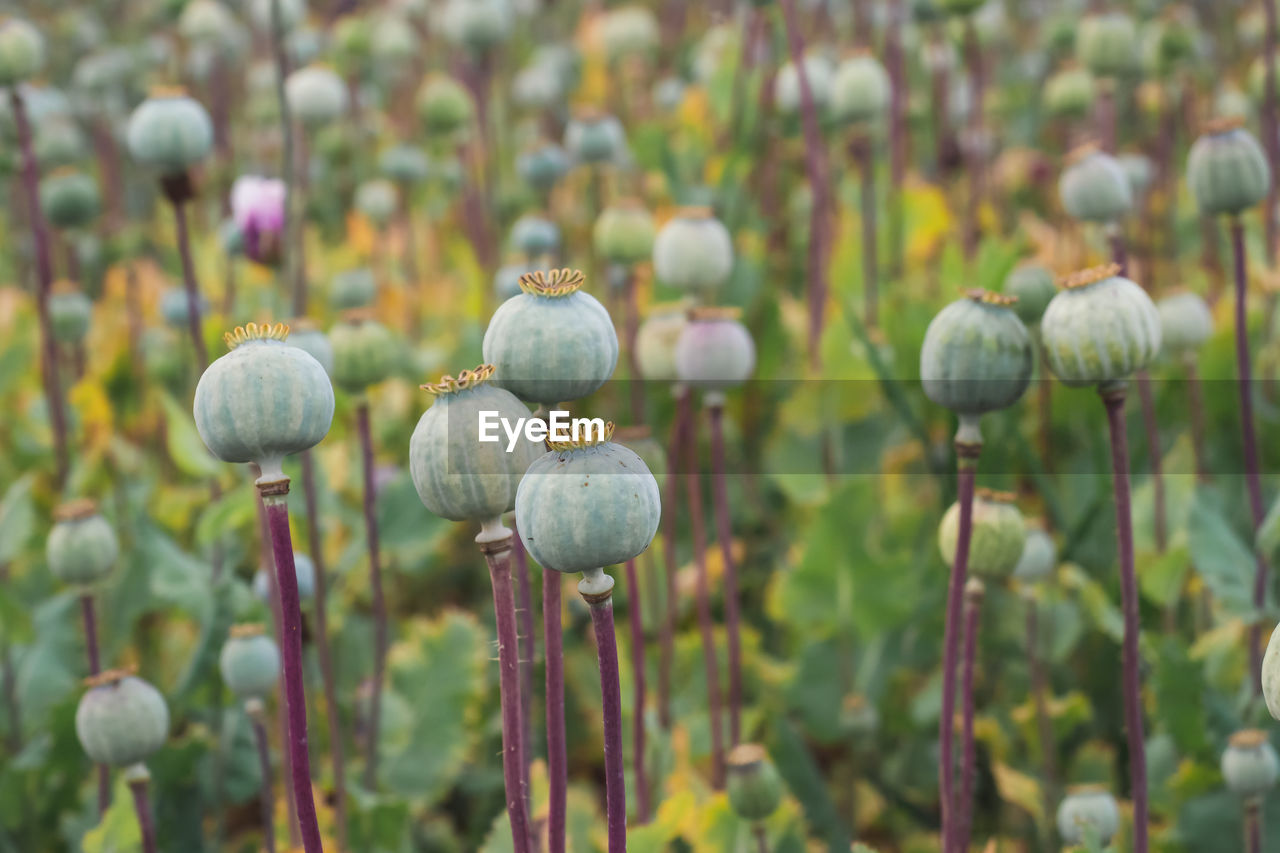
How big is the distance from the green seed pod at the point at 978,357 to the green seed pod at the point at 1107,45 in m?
0.85

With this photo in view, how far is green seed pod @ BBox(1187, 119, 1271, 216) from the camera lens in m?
0.88

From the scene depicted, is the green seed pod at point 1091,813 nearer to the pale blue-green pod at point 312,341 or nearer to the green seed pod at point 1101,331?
the green seed pod at point 1101,331

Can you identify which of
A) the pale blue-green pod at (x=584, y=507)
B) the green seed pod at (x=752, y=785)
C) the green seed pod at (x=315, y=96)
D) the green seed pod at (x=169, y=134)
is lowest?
the green seed pod at (x=752, y=785)

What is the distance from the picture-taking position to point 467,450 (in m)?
0.50

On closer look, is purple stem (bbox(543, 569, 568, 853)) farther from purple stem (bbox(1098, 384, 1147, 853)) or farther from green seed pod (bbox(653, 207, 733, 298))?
green seed pod (bbox(653, 207, 733, 298))

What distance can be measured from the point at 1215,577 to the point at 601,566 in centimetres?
67

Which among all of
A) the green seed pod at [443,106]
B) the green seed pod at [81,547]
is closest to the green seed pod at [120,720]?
the green seed pod at [81,547]

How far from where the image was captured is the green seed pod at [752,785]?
80cm

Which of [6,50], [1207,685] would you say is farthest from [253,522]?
[1207,685]

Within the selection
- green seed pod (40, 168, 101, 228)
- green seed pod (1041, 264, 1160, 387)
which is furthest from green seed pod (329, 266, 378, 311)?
green seed pod (1041, 264, 1160, 387)

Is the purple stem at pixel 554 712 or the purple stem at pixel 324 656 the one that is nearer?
the purple stem at pixel 554 712

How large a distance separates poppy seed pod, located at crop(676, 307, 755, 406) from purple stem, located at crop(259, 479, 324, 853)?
16.6 inches

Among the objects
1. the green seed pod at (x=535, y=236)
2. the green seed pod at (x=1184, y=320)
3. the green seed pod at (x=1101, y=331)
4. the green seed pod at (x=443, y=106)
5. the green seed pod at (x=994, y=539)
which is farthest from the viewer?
the green seed pod at (x=443, y=106)

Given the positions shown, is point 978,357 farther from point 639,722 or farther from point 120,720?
point 120,720
